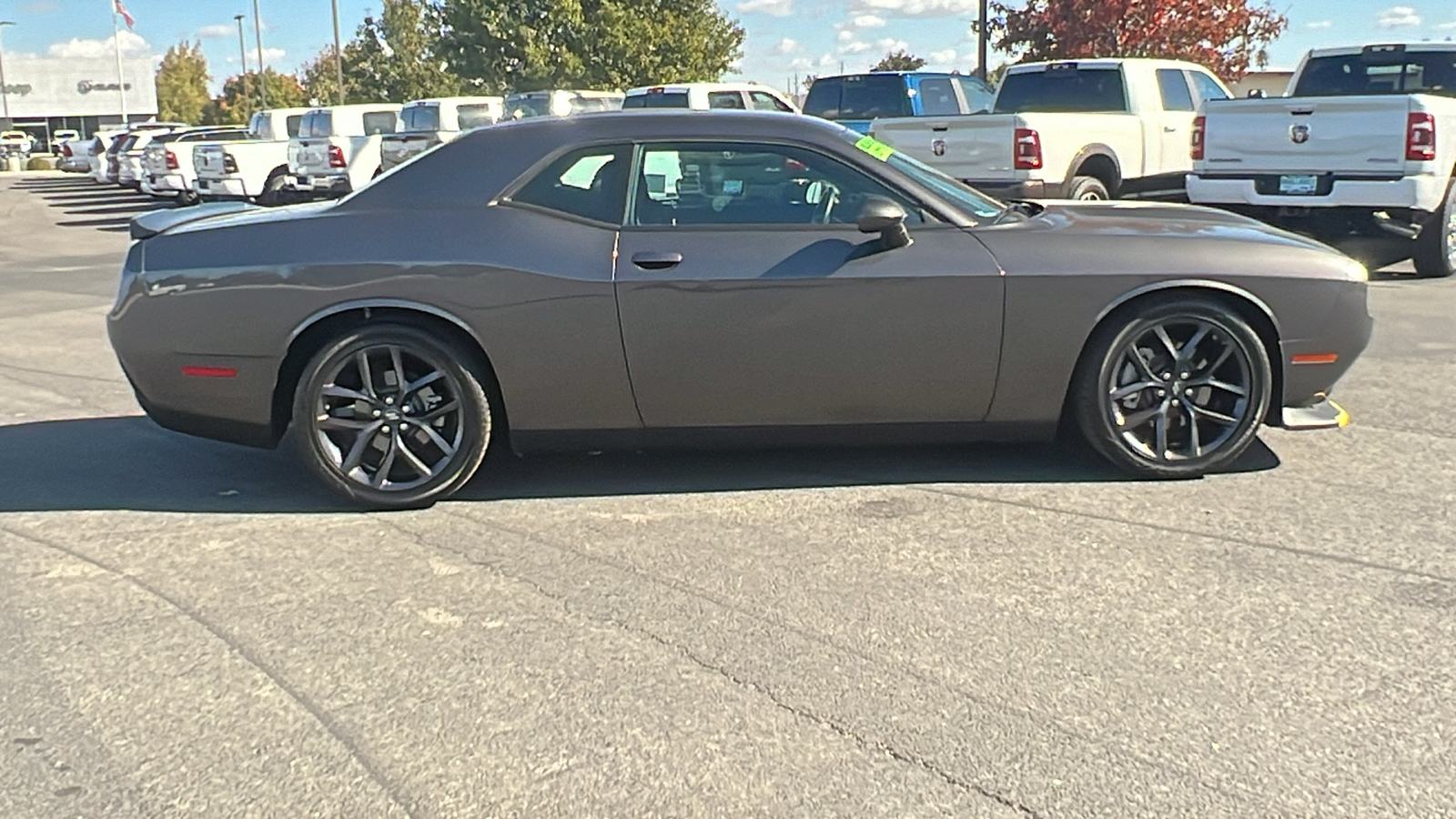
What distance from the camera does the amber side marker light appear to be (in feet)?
16.1

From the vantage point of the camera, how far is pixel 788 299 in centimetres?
480

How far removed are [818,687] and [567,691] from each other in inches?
26.2

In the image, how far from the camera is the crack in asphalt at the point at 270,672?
2939mm

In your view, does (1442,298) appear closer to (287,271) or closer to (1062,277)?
(1062,277)

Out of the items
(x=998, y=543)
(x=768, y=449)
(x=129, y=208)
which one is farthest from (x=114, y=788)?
(x=129, y=208)

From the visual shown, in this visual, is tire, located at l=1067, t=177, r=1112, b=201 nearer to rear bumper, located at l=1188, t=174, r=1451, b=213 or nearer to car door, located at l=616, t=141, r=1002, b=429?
rear bumper, located at l=1188, t=174, r=1451, b=213

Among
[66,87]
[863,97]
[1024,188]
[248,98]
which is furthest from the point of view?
[66,87]

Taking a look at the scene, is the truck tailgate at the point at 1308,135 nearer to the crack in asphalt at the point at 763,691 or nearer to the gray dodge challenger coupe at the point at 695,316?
the gray dodge challenger coupe at the point at 695,316

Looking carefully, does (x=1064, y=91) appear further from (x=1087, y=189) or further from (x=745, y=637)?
(x=745, y=637)

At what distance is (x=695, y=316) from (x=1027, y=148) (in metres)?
7.07

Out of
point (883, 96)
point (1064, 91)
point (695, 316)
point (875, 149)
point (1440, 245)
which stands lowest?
point (1440, 245)

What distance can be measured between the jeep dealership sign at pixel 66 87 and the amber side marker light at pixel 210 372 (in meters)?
91.0

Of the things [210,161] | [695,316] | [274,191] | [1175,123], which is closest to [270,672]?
[695,316]

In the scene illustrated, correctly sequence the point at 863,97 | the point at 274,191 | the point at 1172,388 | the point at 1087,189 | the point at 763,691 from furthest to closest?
the point at 274,191, the point at 863,97, the point at 1087,189, the point at 1172,388, the point at 763,691
